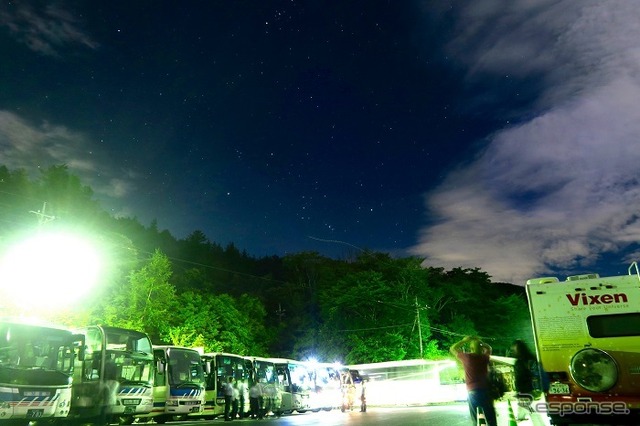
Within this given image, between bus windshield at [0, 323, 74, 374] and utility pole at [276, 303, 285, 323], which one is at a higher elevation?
utility pole at [276, 303, 285, 323]

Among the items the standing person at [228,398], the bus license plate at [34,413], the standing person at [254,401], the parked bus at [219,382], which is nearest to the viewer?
the bus license plate at [34,413]

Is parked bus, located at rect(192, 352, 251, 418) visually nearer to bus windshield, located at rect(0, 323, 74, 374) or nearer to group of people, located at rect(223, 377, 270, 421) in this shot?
group of people, located at rect(223, 377, 270, 421)

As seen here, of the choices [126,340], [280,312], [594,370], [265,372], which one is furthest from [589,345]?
[280,312]

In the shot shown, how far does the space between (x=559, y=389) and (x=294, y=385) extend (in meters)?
22.1

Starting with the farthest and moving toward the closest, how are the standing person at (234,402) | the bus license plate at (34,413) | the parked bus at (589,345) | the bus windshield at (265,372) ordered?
the bus windshield at (265,372), the standing person at (234,402), the bus license plate at (34,413), the parked bus at (589,345)

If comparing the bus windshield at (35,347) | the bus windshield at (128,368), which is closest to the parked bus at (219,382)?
the bus windshield at (128,368)

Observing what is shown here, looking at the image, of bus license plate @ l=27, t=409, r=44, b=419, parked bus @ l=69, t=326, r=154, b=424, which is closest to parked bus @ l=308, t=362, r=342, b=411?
parked bus @ l=69, t=326, r=154, b=424

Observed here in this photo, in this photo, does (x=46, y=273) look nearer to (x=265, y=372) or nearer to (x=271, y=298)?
(x=265, y=372)

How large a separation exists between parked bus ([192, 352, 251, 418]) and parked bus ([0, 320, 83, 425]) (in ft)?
31.0

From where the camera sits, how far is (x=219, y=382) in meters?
24.4

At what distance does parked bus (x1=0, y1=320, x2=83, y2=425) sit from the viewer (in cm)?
1298

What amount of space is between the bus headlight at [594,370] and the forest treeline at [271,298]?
1049 inches

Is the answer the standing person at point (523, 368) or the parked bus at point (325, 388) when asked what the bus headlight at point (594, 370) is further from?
the parked bus at point (325, 388)

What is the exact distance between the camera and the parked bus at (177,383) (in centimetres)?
2034
